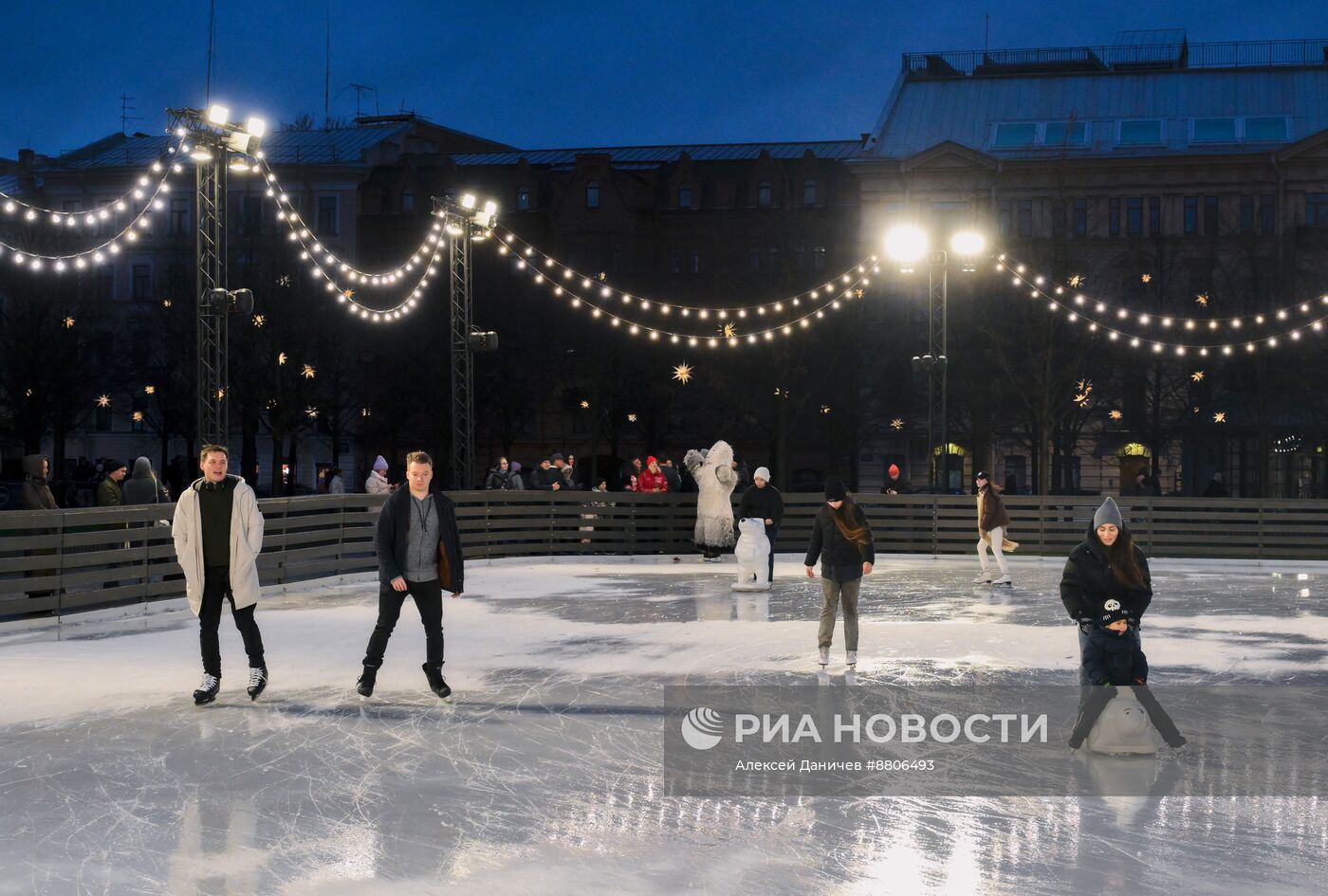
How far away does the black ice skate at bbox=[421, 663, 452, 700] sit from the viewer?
984cm

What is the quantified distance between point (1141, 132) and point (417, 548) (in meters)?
48.6

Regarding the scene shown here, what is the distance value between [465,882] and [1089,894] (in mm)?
2318

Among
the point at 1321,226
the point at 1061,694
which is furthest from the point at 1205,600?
→ the point at 1321,226

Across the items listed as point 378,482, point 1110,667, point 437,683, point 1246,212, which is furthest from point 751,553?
point 1246,212

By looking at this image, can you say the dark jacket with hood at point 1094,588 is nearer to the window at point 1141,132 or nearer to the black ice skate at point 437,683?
the black ice skate at point 437,683

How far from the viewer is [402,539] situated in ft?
31.6

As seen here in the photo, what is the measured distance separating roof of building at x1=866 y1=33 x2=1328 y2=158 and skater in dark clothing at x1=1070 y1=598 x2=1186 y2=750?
46295 millimetres

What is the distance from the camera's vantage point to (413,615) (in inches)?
604

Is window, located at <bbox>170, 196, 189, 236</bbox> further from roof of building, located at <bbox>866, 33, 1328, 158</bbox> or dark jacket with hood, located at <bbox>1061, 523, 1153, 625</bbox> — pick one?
dark jacket with hood, located at <bbox>1061, 523, 1153, 625</bbox>

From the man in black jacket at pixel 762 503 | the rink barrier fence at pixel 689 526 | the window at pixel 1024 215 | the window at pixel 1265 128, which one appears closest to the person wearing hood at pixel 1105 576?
the man in black jacket at pixel 762 503

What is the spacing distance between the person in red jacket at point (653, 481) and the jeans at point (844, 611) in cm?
1404

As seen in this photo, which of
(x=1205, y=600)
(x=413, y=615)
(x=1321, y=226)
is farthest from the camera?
(x=1321, y=226)

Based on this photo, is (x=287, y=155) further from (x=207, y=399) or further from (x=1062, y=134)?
(x=207, y=399)

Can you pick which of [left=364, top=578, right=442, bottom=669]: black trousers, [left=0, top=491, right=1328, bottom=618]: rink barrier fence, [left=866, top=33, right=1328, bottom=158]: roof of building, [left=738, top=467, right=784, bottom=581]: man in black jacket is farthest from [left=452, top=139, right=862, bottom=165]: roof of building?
[left=364, top=578, right=442, bottom=669]: black trousers
